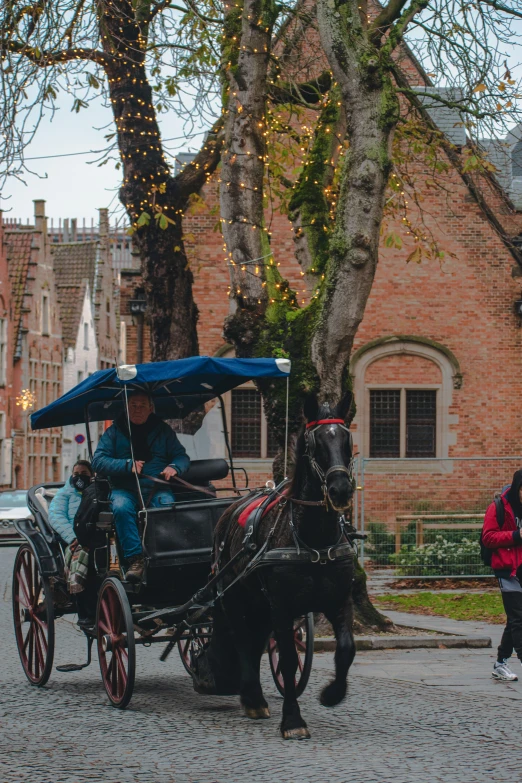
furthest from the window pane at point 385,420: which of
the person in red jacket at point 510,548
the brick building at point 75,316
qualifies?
the brick building at point 75,316

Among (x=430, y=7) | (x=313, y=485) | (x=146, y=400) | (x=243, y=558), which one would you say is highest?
(x=430, y=7)

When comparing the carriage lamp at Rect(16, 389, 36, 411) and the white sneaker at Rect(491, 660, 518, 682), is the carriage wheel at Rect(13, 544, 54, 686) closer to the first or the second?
the white sneaker at Rect(491, 660, 518, 682)

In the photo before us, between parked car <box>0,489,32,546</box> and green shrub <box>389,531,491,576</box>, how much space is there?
16.1 meters

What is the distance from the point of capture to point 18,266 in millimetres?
59656

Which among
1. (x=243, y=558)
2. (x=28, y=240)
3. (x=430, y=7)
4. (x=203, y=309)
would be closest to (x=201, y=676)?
(x=243, y=558)

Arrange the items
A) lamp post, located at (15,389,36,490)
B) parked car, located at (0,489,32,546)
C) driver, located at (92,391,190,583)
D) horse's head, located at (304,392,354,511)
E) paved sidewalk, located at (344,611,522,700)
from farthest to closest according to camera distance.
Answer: lamp post, located at (15,389,36,490), parked car, located at (0,489,32,546), paved sidewalk, located at (344,611,522,700), driver, located at (92,391,190,583), horse's head, located at (304,392,354,511)

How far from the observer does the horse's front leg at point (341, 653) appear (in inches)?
311

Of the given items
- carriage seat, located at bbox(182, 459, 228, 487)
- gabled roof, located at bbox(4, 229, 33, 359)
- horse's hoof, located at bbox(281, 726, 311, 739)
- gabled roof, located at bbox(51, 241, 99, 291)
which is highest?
gabled roof, located at bbox(51, 241, 99, 291)

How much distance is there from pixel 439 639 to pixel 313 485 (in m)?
5.61

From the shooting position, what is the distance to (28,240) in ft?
199

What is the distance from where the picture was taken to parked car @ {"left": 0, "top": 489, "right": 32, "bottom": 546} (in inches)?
1371

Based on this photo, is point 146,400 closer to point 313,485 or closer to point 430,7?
point 313,485

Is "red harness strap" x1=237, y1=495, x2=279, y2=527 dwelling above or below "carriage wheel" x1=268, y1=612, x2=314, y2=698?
above

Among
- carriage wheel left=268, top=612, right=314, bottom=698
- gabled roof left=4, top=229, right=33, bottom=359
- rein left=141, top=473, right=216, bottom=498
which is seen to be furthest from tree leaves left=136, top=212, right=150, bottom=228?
gabled roof left=4, top=229, right=33, bottom=359
